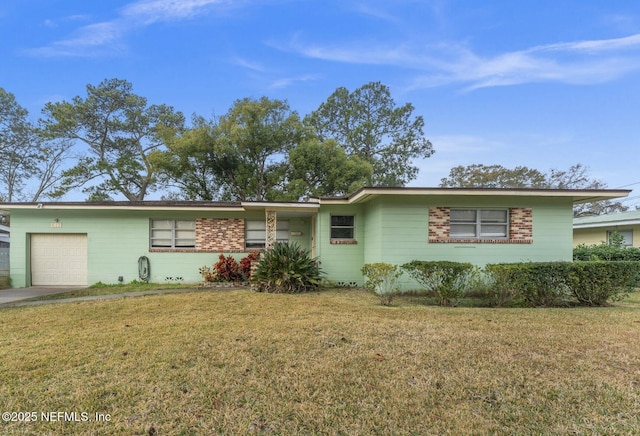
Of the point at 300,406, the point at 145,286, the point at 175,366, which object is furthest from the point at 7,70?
the point at 300,406

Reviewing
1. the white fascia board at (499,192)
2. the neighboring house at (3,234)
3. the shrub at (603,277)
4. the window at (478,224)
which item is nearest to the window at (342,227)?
the white fascia board at (499,192)

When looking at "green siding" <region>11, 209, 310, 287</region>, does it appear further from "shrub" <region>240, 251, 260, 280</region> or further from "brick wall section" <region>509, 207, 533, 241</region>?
"brick wall section" <region>509, 207, 533, 241</region>

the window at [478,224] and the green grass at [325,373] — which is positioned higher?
the window at [478,224]

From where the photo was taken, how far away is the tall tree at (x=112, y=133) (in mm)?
23672

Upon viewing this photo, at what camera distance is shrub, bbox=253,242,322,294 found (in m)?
9.88

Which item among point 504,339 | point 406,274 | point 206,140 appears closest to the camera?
point 504,339

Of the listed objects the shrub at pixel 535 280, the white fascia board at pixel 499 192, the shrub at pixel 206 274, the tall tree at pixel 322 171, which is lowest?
the shrub at pixel 206 274

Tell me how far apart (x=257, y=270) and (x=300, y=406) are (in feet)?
24.5

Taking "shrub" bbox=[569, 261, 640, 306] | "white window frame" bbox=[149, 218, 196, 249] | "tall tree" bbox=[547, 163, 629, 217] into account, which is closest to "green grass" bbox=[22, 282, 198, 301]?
"white window frame" bbox=[149, 218, 196, 249]

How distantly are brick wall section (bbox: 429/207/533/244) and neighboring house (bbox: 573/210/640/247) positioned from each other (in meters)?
9.44

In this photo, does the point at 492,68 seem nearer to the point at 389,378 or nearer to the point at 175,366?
the point at 389,378

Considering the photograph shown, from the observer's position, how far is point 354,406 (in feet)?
9.53

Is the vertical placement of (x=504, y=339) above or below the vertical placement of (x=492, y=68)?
below

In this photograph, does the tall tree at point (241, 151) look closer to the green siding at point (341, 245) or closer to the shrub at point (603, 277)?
the green siding at point (341, 245)
